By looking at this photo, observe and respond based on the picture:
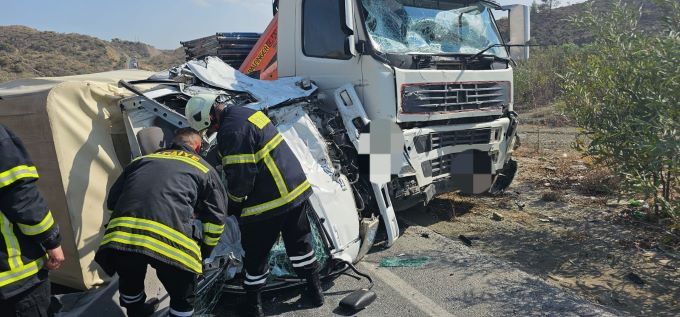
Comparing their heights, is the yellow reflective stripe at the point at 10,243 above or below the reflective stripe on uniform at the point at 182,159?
below

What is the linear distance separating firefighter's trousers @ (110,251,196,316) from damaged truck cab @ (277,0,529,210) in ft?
7.19

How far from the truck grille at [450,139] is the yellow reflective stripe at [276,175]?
162 centimetres

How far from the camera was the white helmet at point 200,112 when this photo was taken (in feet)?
10.6

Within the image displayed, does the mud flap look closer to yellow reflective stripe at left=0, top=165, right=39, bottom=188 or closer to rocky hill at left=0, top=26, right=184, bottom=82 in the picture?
yellow reflective stripe at left=0, top=165, right=39, bottom=188

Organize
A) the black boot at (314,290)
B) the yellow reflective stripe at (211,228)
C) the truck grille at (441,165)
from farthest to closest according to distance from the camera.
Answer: the truck grille at (441,165) < the black boot at (314,290) < the yellow reflective stripe at (211,228)

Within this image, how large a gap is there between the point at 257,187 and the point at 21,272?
4.56ft

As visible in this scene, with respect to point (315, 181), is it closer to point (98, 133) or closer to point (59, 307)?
point (98, 133)

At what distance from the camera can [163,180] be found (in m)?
2.52

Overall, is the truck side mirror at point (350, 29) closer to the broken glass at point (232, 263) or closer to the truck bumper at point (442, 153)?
the truck bumper at point (442, 153)

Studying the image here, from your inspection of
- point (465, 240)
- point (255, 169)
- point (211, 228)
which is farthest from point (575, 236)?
point (211, 228)

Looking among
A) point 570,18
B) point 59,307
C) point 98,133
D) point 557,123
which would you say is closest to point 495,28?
point 570,18

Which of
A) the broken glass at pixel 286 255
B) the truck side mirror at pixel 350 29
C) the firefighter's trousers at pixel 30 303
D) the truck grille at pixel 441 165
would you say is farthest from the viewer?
the truck grille at pixel 441 165

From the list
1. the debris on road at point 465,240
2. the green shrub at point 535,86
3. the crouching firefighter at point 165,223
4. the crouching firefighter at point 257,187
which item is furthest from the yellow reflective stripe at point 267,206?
the green shrub at point 535,86

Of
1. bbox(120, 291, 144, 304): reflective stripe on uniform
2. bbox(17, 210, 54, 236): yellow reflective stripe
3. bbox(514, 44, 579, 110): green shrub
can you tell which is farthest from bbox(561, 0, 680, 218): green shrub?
bbox(514, 44, 579, 110): green shrub
